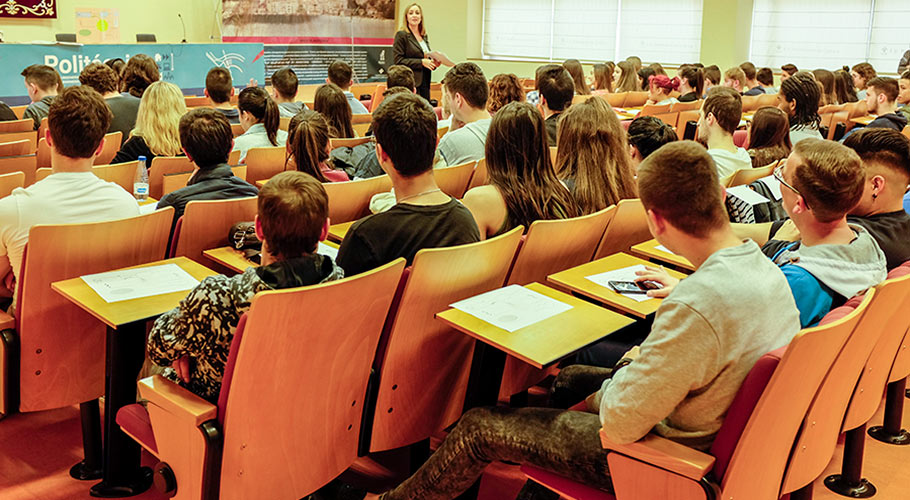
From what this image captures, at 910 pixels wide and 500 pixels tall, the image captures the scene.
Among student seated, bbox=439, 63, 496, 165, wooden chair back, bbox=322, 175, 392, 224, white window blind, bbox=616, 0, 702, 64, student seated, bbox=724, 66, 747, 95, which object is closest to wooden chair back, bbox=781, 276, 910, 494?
wooden chair back, bbox=322, 175, 392, 224

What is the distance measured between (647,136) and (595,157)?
0.51 m

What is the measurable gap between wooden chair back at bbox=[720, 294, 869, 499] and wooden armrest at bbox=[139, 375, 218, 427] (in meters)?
1.22

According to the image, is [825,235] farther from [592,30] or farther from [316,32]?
[592,30]

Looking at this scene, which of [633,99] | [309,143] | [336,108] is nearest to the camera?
[309,143]

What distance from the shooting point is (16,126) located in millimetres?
5270

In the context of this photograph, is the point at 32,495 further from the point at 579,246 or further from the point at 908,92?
the point at 908,92

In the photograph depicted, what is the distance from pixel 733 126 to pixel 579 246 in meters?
1.94

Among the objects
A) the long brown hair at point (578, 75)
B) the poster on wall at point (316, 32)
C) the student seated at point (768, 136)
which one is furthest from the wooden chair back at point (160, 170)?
the poster on wall at point (316, 32)

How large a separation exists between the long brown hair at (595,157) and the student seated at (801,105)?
2.93 m

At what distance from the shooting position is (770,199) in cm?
374

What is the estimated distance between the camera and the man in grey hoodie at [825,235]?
2.23 m

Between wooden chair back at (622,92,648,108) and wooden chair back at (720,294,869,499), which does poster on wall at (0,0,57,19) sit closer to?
wooden chair back at (622,92,648,108)

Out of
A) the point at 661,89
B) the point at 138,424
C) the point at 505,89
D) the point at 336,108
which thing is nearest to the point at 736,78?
the point at 661,89

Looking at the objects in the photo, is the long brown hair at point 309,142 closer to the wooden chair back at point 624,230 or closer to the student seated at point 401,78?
the wooden chair back at point 624,230
